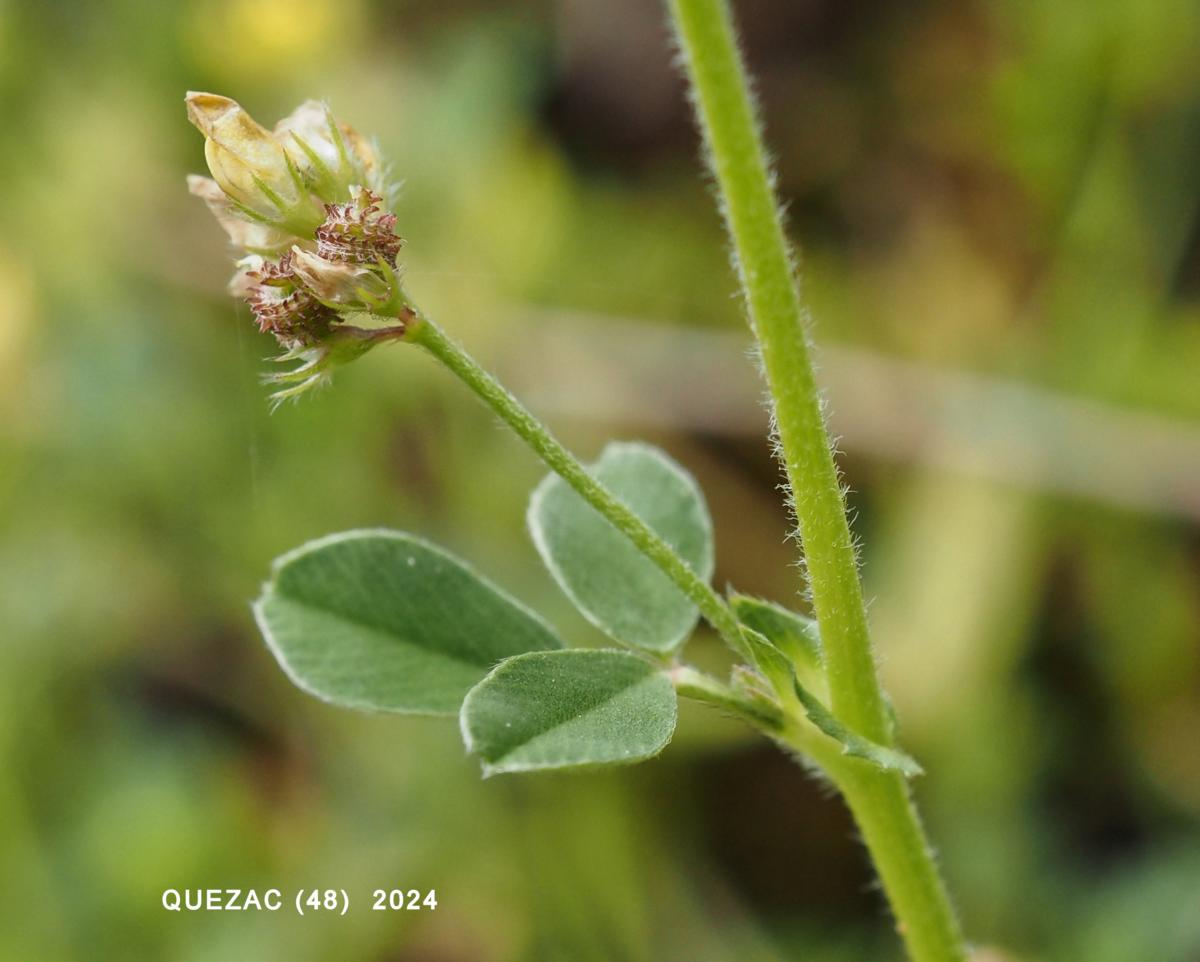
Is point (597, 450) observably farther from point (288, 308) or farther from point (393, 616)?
point (288, 308)

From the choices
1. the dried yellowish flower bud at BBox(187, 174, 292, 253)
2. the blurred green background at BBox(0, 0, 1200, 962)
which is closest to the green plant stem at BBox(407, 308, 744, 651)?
the dried yellowish flower bud at BBox(187, 174, 292, 253)

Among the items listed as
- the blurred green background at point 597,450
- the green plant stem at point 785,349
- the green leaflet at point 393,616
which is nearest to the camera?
the green plant stem at point 785,349

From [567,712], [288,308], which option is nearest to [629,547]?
[567,712]

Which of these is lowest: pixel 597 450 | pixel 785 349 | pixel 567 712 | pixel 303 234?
pixel 567 712

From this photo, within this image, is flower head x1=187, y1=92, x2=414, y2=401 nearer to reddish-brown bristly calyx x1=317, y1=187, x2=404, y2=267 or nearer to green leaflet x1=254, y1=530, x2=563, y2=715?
reddish-brown bristly calyx x1=317, y1=187, x2=404, y2=267

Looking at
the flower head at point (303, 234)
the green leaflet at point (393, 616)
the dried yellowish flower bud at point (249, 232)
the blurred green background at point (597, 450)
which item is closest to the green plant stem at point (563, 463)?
the flower head at point (303, 234)

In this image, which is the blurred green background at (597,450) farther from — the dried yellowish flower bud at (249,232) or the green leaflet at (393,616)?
the dried yellowish flower bud at (249,232)

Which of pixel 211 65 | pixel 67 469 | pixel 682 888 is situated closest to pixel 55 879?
pixel 67 469
